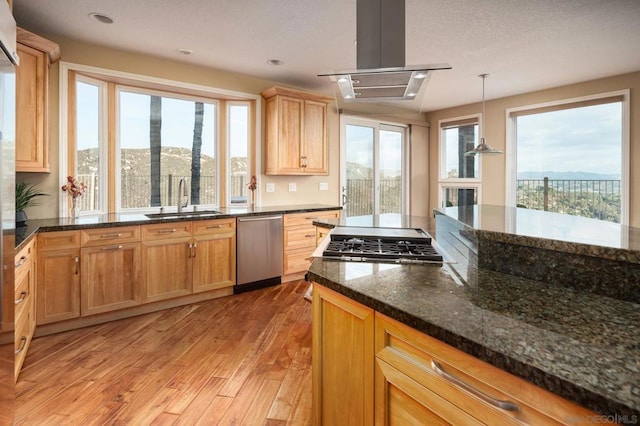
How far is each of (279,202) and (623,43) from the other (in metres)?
3.98

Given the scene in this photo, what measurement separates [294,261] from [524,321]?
3350mm

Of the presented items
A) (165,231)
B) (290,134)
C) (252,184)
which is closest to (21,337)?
(165,231)

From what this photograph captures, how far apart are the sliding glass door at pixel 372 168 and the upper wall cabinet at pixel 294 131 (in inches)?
28.2

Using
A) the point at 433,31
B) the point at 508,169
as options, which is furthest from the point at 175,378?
the point at 508,169

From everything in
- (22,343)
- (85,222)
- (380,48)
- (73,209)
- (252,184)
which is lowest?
(22,343)

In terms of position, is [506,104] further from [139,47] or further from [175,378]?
[175,378]

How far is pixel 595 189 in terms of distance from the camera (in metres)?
4.41

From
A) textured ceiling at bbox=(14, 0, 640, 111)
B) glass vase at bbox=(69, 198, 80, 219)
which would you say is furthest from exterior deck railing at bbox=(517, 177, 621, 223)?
glass vase at bbox=(69, 198, 80, 219)

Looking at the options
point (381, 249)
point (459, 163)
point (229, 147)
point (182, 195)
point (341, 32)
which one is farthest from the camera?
point (459, 163)

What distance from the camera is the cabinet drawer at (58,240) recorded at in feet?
8.37

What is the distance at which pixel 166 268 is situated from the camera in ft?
10.4

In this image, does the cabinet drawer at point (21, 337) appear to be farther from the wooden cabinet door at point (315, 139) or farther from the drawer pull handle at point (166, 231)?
the wooden cabinet door at point (315, 139)

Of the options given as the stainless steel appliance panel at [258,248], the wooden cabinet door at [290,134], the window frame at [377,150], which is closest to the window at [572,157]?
the window frame at [377,150]

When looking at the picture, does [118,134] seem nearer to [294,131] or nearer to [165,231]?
[165,231]
